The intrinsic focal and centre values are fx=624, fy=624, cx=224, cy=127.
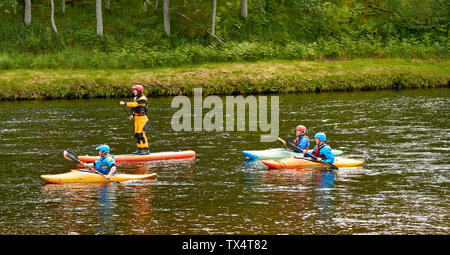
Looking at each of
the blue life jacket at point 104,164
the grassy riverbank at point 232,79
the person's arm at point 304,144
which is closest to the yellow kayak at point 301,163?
the person's arm at point 304,144

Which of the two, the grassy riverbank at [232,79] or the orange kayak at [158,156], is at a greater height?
the grassy riverbank at [232,79]

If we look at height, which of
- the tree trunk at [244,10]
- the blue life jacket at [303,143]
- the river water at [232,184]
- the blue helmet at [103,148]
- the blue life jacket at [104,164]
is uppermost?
the tree trunk at [244,10]

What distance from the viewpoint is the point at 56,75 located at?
1457 inches

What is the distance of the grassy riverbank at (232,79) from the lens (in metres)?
36.3

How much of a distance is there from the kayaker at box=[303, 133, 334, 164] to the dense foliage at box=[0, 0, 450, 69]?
2238 cm

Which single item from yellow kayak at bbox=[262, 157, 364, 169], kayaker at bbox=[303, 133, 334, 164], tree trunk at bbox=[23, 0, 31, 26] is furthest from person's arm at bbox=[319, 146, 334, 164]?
tree trunk at bbox=[23, 0, 31, 26]

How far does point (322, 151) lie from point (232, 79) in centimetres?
1960

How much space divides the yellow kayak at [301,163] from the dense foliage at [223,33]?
22.2m

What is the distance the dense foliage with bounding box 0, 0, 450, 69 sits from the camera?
131ft

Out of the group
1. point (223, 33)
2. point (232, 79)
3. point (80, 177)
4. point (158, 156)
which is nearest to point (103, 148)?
point (80, 177)

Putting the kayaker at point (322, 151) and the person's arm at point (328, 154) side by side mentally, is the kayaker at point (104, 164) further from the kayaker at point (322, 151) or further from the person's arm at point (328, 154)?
the person's arm at point (328, 154)

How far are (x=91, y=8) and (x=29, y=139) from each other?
25.7 meters

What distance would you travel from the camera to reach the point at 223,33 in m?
44.4

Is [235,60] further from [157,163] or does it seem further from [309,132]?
[157,163]
